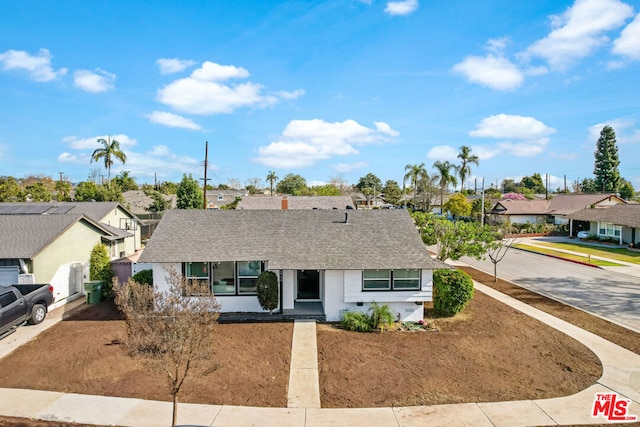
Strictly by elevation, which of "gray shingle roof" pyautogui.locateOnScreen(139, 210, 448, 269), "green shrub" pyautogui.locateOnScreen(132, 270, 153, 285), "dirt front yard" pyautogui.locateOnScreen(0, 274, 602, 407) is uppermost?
"gray shingle roof" pyautogui.locateOnScreen(139, 210, 448, 269)

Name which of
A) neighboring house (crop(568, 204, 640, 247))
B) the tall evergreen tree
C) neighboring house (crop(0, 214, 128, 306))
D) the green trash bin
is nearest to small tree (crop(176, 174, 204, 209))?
neighboring house (crop(0, 214, 128, 306))

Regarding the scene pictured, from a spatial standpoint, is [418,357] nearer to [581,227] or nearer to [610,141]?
[581,227]

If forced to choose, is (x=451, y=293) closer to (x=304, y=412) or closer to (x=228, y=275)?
(x=304, y=412)

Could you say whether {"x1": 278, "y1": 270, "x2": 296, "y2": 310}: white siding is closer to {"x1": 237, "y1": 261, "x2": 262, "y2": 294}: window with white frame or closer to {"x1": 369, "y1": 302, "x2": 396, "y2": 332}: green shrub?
{"x1": 237, "y1": 261, "x2": 262, "y2": 294}: window with white frame

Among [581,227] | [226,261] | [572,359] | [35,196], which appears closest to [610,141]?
[581,227]

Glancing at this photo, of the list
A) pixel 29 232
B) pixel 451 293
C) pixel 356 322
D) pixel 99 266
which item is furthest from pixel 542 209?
pixel 29 232

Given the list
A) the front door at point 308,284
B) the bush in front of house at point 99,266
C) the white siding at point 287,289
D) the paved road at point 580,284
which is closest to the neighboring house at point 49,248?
the bush in front of house at point 99,266
